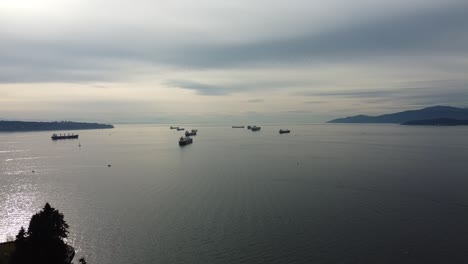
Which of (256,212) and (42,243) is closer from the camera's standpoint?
(42,243)

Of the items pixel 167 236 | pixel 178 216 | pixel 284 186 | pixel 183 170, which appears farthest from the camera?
pixel 183 170

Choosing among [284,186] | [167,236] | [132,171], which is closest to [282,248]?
[167,236]

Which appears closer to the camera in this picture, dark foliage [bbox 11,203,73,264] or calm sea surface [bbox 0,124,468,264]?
dark foliage [bbox 11,203,73,264]

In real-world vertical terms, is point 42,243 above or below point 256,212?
above

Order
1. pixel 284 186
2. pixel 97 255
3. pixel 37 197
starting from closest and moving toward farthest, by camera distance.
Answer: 1. pixel 97 255
2. pixel 37 197
3. pixel 284 186

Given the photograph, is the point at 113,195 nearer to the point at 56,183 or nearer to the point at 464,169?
the point at 56,183

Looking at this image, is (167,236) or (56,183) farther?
(56,183)

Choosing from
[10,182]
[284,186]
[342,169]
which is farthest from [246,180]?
[10,182]

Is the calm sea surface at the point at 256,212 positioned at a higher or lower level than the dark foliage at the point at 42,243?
lower

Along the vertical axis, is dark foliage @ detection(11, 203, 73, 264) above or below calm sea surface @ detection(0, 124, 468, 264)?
above

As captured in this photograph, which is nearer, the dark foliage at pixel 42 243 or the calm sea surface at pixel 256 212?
the dark foliage at pixel 42 243
